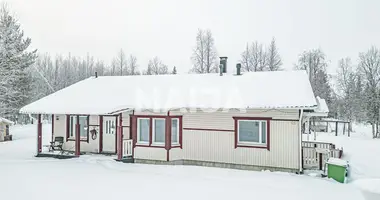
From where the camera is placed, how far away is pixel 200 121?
531 inches

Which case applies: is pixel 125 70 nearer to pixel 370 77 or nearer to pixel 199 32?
pixel 199 32

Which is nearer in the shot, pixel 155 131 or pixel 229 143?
pixel 229 143

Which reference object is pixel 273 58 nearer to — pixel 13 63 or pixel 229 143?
pixel 13 63

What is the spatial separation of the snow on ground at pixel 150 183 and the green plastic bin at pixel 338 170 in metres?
0.44

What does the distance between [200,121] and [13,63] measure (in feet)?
61.3

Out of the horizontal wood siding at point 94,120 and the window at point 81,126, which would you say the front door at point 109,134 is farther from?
the window at point 81,126

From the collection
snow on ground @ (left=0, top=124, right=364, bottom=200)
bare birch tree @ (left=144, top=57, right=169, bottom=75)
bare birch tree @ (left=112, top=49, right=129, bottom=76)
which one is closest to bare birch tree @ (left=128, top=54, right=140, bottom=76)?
bare birch tree @ (left=112, top=49, right=129, bottom=76)

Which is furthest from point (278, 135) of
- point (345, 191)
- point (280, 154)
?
point (345, 191)

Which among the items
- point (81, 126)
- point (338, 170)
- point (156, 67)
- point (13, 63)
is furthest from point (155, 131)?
point (156, 67)

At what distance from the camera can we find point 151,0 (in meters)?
23.3

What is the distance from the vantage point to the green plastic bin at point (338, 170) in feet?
35.5

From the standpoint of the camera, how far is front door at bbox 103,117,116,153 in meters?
15.4

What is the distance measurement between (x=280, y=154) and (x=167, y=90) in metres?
6.10

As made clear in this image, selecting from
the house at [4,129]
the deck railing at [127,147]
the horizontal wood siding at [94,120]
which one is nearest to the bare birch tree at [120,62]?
the house at [4,129]
